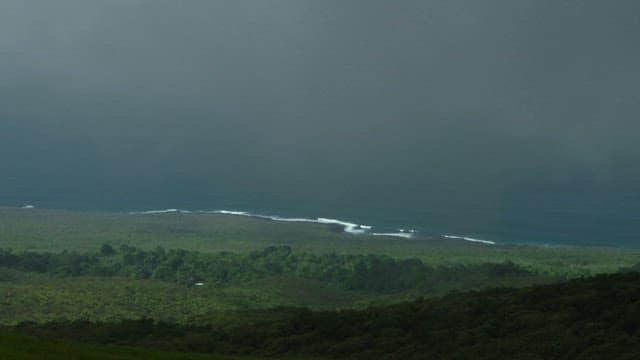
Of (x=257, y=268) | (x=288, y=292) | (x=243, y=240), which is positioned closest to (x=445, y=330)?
(x=288, y=292)

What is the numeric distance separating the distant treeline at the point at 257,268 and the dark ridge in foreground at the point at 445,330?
15.9m

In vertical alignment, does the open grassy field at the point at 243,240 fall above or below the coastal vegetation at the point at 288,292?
above

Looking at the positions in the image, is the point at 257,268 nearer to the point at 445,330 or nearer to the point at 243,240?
the point at 243,240

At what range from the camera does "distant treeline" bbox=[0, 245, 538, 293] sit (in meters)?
62.4

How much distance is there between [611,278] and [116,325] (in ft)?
61.6

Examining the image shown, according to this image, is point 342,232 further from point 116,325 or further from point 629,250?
point 116,325

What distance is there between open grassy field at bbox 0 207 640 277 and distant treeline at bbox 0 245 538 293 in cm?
222

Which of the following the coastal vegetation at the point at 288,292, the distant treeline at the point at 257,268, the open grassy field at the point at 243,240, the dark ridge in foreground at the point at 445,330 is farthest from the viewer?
the open grassy field at the point at 243,240

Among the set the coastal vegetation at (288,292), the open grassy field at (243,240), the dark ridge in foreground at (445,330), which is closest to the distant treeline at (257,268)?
the coastal vegetation at (288,292)

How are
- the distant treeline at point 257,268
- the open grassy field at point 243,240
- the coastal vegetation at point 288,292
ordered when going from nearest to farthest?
the coastal vegetation at point 288,292, the distant treeline at point 257,268, the open grassy field at point 243,240

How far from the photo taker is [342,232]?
82.1 meters

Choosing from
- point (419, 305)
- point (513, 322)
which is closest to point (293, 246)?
point (419, 305)

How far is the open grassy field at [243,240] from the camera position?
68.5 m

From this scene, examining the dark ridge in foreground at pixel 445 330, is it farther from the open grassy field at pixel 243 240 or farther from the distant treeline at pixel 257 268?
the open grassy field at pixel 243 240
